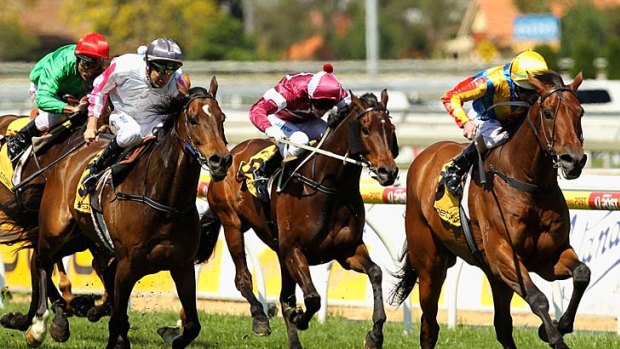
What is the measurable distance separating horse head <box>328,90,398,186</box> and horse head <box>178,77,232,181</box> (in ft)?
3.75

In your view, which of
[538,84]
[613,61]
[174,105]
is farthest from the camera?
[613,61]

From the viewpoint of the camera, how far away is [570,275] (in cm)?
720

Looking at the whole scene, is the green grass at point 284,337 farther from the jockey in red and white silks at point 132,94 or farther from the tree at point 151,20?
the tree at point 151,20

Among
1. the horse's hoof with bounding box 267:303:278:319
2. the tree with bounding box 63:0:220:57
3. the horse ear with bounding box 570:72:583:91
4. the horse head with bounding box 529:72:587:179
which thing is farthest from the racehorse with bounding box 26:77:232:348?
the tree with bounding box 63:0:220:57

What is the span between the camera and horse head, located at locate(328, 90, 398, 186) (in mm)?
7945

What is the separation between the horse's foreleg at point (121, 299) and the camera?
7.74 m

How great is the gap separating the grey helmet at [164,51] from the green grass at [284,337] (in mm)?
2085

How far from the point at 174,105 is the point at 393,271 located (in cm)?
362

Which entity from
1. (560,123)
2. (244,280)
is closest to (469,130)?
(560,123)

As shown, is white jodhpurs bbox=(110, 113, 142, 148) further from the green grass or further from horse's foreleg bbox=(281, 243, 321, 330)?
the green grass

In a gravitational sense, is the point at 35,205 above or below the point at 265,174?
below

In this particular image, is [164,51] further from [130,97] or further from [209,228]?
[209,228]

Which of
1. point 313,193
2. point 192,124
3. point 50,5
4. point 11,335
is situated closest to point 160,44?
point 192,124

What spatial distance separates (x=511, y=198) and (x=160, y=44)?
7.15ft
